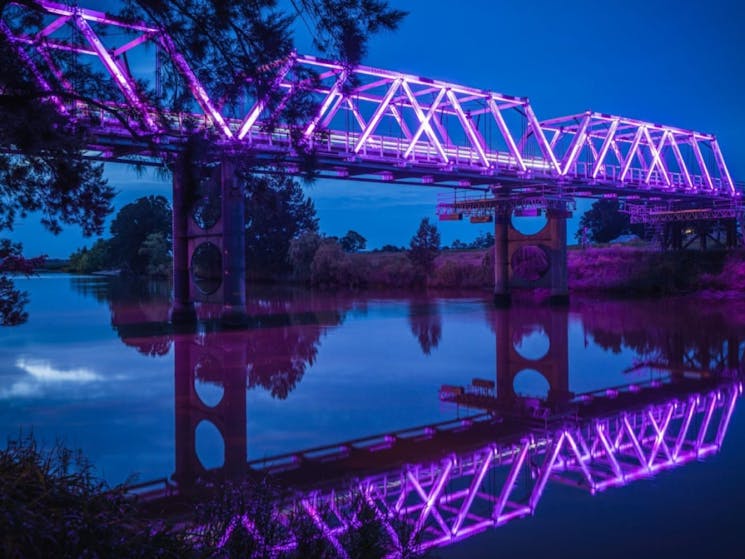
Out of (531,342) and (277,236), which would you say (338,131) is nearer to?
(531,342)

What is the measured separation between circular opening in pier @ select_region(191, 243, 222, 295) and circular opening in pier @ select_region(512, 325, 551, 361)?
40.5 ft

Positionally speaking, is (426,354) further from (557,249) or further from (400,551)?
(557,249)

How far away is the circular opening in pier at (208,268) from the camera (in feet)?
102

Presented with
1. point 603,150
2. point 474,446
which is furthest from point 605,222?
point 474,446

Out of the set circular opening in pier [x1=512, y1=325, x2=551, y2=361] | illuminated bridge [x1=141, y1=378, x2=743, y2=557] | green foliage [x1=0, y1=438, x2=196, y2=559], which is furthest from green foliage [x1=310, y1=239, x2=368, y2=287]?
green foliage [x1=0, y1=438, x2=196, y2=559]

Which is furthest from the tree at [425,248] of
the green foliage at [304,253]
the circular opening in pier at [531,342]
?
the circular opening in pier at [531,342]

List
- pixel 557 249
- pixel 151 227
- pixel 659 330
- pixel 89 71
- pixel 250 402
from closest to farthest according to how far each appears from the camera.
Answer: pixel 89 71, pixel 250 402, pixel 659 330, pixel 557 249, pixel 151 227

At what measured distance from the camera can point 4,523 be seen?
16.1 feet

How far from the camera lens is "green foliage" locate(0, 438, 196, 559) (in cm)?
488

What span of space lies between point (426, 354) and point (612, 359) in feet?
18.3

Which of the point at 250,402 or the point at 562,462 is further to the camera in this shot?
the point at 250,402

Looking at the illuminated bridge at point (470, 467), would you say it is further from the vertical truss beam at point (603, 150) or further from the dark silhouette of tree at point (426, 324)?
the vertical truss beam at point (603, 150)

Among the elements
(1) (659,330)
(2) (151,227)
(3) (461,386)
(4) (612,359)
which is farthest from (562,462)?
(2) (151,227)

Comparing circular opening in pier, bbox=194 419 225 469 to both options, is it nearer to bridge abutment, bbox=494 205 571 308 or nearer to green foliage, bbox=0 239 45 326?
green foliage, bbox=0 239 45 326
